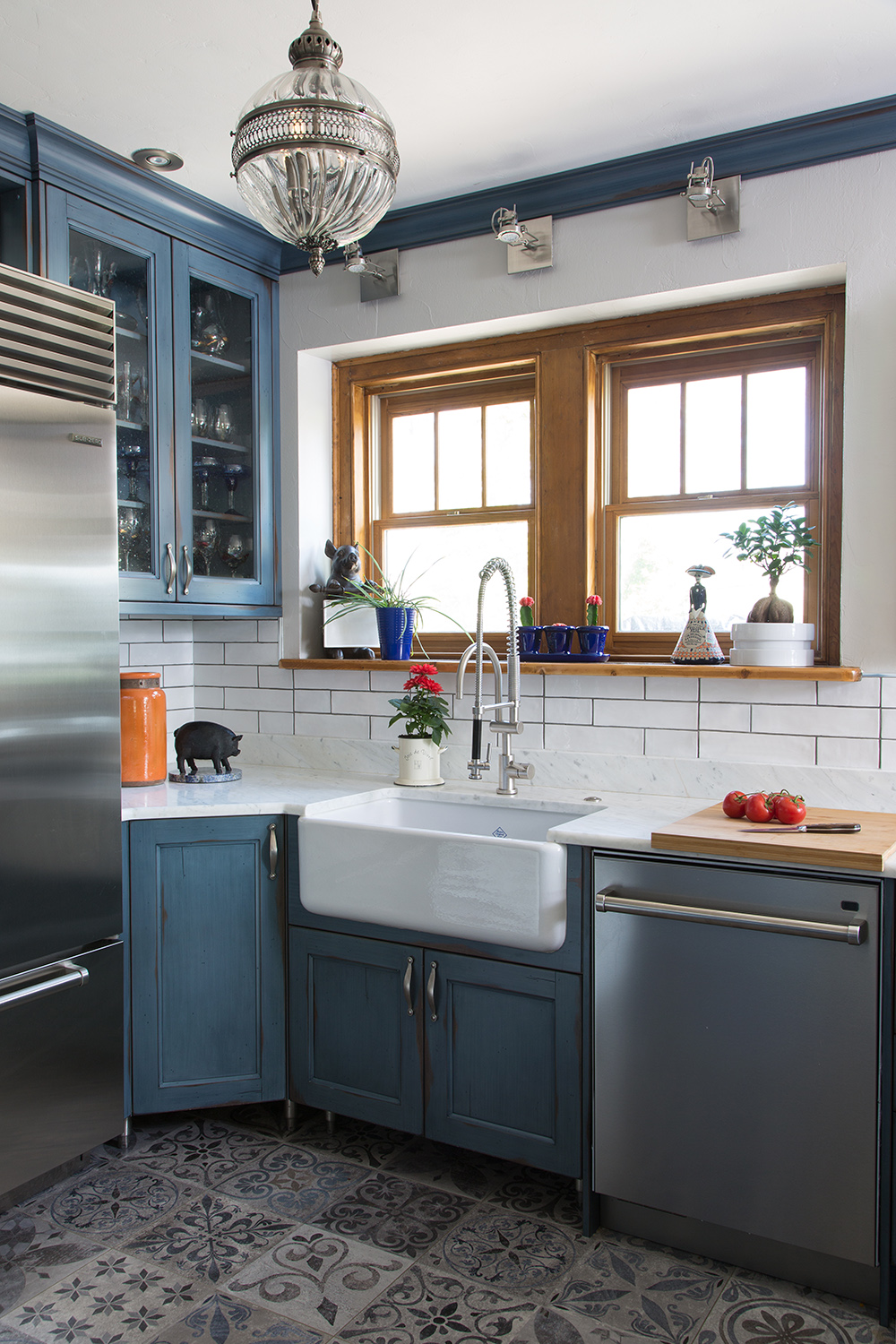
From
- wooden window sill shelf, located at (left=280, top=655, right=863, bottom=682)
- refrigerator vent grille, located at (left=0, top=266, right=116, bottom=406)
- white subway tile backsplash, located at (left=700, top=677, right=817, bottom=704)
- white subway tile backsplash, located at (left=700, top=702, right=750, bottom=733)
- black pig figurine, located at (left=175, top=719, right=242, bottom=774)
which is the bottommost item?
black pig figurine, located at (left=175, top=719, right=242, bottom=774)

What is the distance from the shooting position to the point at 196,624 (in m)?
3.47

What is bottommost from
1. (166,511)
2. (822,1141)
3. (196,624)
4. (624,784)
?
(822,1141)

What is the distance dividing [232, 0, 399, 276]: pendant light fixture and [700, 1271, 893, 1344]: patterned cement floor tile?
2.04m

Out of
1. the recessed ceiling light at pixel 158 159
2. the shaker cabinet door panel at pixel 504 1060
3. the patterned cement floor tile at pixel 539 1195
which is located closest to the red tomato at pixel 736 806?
the shaker cabinet door panel at pixel 504 1060

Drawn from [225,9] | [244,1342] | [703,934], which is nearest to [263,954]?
[244,1342]

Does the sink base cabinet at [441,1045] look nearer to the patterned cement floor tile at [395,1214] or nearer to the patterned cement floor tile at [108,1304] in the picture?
the patterned cement floor tile at [395,1214]

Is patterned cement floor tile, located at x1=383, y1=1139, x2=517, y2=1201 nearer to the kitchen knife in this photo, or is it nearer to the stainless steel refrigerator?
the stainless steel refrigerator

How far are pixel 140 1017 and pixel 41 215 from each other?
6.75 feet

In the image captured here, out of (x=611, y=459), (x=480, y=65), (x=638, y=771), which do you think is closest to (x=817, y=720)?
(x=638, y=771)

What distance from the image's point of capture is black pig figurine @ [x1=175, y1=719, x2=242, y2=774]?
2.88m

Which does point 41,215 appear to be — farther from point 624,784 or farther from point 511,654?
point 624,784

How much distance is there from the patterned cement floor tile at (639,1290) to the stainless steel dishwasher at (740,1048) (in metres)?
0.11

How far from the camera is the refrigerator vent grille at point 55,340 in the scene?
2.10 m

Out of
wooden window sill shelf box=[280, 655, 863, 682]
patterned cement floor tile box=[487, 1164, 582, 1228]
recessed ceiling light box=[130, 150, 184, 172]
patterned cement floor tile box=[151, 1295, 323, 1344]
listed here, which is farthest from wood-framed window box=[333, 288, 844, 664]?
patterned cement floor tile box=[151, 1295, 323, 1344]
